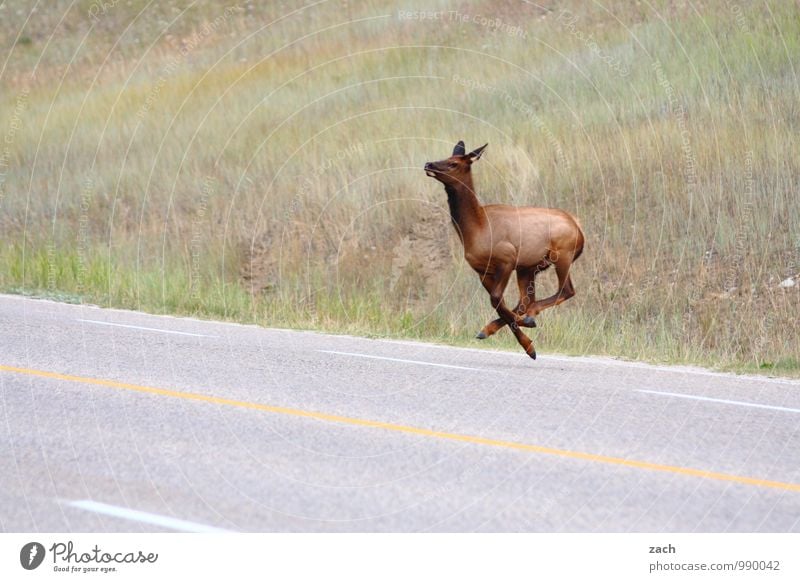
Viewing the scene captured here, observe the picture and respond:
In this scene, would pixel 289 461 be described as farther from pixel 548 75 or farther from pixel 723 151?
pixel 548 75

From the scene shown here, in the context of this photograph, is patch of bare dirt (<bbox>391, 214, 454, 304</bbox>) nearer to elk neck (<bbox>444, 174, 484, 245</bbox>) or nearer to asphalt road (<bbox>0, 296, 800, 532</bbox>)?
asphalt road (<bbox>0, 296, 800, 532</bbox>)

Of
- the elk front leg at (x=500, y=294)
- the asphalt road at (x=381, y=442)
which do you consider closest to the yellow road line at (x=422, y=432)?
the asphalt road at (x=381, y=442)

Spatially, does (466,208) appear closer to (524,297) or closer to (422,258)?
(524,297)

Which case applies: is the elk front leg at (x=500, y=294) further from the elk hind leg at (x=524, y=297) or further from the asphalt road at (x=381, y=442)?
the asphalt road at (x=381, y=442)

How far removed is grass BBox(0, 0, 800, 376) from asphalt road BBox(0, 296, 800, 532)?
8.36 feet

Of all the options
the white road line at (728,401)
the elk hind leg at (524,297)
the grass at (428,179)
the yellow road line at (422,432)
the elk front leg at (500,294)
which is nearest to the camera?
the yellow road line at (422,432)

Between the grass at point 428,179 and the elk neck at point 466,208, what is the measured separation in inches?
118

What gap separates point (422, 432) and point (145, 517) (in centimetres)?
250

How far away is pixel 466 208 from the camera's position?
10258 mm

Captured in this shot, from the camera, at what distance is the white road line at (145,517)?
6094mm

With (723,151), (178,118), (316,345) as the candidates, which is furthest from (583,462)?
(178,118)

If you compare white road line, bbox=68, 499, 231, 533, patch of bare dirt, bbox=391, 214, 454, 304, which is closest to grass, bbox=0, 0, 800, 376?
patch of bare dirt, bbox=391, 214, 454, 304

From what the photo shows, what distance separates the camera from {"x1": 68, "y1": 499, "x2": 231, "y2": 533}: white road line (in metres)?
6.09

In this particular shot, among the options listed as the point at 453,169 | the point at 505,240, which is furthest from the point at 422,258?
the point at 453,169
